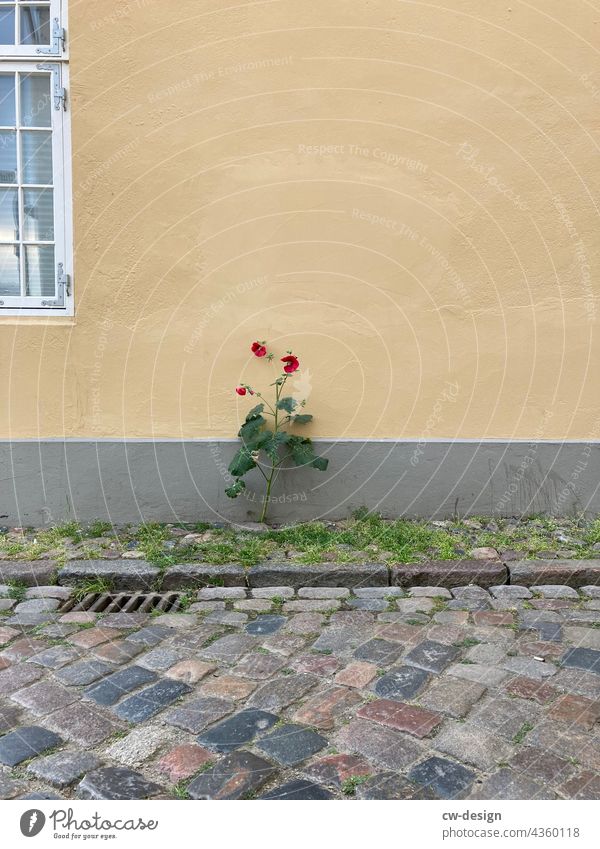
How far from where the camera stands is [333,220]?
494 cm

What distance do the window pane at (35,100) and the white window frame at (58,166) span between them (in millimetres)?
64

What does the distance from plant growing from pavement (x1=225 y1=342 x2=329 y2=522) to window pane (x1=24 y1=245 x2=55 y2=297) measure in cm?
149

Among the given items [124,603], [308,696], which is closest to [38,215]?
[124,603]

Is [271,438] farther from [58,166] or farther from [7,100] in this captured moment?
[7,100]

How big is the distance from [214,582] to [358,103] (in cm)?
Result: 321

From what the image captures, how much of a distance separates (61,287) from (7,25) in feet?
5.81

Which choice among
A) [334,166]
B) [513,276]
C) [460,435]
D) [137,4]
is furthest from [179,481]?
[137,4]

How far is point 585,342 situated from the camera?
5035 millimetres

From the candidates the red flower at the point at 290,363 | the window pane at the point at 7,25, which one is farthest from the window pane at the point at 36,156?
the red flower at the point at 290,363

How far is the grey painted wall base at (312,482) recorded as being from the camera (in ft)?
16.6

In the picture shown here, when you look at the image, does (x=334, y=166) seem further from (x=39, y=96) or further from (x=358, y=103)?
(x=39, y=96)

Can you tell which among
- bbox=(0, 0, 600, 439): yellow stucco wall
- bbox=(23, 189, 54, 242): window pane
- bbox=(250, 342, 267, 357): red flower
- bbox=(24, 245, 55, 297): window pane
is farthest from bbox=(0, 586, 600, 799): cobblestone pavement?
bbox=(23, 189, 54, 242): window pane

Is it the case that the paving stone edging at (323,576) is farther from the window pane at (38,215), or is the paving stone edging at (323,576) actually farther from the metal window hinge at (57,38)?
the metal window hinge at (57,38)

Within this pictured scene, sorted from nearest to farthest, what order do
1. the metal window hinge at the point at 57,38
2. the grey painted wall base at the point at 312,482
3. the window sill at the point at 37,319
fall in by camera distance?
the metal window hinge at the point at 57,38 → the window sill at the point at 37,319 → the grey painted wall base at the point at 312,482
